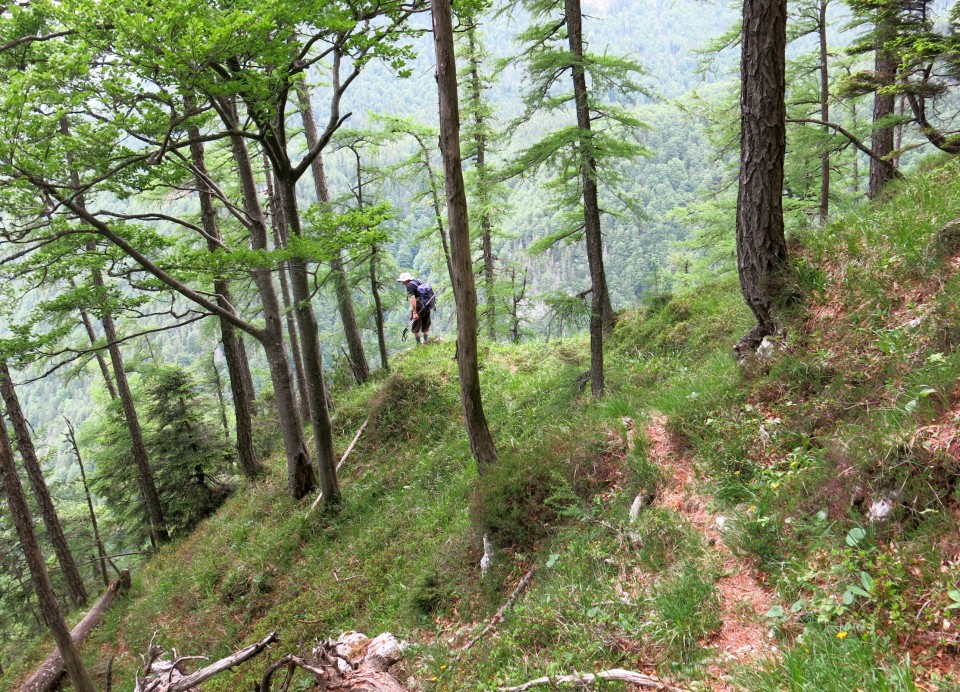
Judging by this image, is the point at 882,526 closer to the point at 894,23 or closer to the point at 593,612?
the point at 593,612

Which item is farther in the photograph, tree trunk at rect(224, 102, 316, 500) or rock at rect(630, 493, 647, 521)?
tree trunk at rect(224, 102, 316, 500)

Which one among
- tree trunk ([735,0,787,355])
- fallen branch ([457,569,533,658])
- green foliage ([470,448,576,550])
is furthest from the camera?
green foliage ([470,448,576,550])

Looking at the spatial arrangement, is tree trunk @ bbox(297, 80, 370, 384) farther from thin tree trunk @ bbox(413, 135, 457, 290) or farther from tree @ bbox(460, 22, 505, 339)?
tree @ bbox(460, 22, 505, 339)

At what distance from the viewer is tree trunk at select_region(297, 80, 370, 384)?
13.2m

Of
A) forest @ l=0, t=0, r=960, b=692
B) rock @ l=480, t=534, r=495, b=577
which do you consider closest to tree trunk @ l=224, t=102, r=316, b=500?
forest @ l=0, t=0, r=960, b=692

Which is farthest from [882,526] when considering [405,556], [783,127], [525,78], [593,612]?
[525,78]

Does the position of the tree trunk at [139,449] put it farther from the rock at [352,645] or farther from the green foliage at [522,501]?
the green foliage at [522,501]

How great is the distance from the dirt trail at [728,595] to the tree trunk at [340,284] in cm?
977

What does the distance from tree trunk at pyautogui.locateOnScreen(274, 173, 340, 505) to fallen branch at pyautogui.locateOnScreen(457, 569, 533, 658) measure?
221 inches

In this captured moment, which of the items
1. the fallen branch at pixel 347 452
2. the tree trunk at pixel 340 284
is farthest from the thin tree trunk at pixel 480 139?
the fallen branch at pixel 347 452

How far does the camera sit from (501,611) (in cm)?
504

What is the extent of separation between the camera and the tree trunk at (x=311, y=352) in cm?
870

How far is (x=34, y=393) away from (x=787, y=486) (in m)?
161

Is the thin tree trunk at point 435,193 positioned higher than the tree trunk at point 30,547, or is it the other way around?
the thin tree trunk at point 435,193
